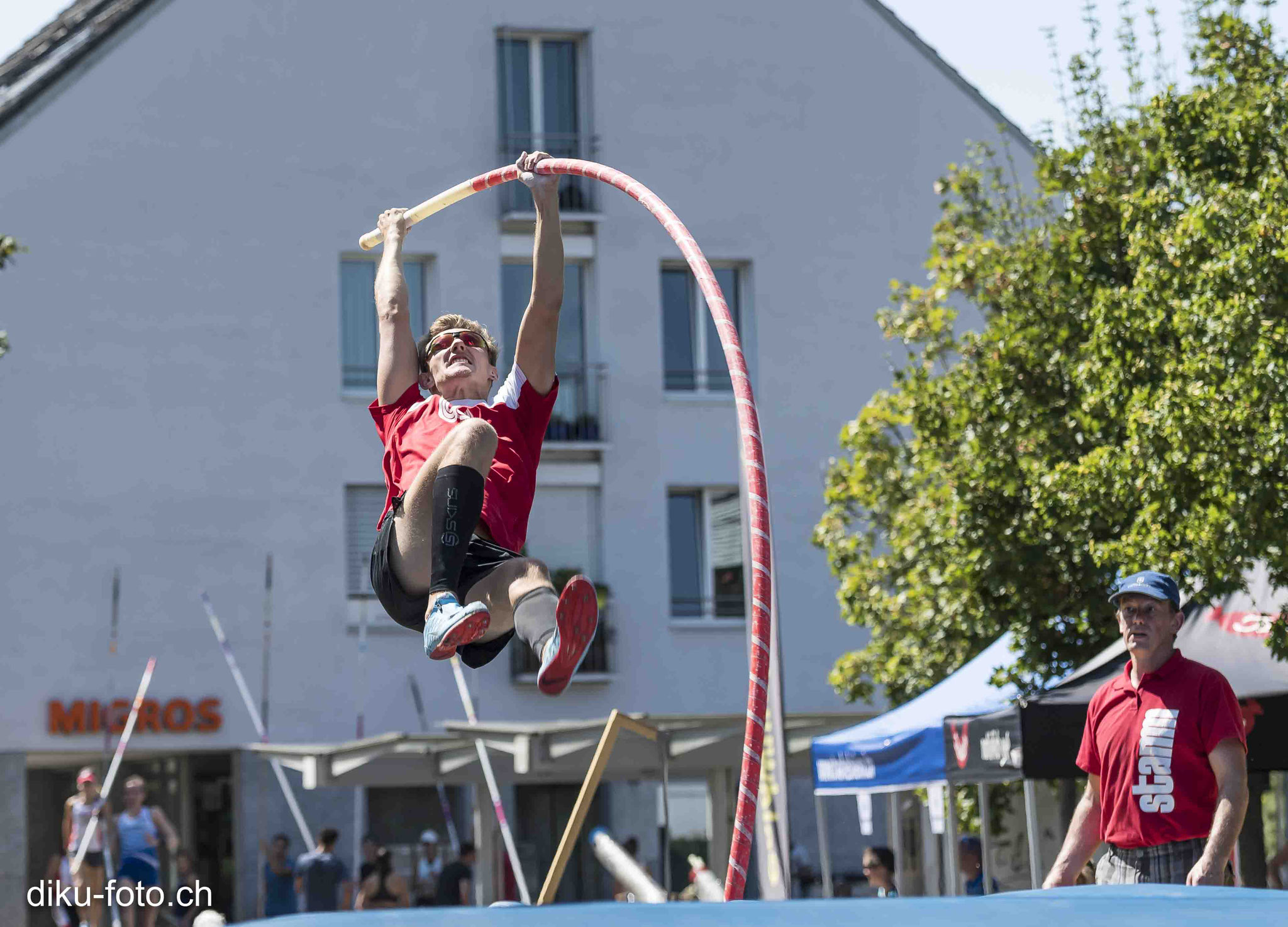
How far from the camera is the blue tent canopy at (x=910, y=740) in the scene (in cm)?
1309

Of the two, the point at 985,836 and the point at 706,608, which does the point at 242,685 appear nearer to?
the point at 706,608

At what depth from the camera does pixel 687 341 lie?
28.4 metres

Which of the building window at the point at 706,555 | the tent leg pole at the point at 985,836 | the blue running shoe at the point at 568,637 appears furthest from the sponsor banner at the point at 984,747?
the building window at the point at 706,555

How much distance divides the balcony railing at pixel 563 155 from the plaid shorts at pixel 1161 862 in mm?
21463

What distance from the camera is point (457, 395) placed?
23.9ft

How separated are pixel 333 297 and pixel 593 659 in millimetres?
6276

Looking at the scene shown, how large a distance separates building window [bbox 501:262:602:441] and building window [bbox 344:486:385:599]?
2816mm

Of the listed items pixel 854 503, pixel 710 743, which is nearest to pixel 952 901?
pixel 710 743

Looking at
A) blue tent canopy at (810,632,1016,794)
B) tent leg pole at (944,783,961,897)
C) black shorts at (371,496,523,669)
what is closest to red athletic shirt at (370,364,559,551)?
black shorts at (371,496,523,669)

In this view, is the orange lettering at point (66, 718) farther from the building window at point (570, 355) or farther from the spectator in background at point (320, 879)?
the building window at point (570, 355)

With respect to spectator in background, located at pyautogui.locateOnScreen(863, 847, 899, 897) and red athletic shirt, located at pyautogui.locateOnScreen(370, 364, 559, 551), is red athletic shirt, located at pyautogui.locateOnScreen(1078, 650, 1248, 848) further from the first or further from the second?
spectator in background, located at pyautogui.locateOnScreen(863, 847, 899, 897)

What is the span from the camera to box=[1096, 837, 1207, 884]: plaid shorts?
6777 mm

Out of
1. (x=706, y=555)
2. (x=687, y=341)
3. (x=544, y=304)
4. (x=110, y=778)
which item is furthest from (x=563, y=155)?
(x=544, y=304)

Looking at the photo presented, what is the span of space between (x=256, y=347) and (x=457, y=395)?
19319 mm
